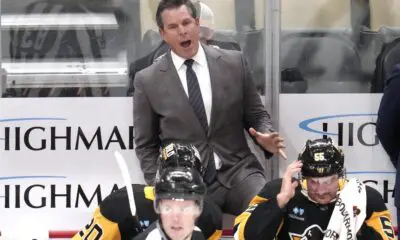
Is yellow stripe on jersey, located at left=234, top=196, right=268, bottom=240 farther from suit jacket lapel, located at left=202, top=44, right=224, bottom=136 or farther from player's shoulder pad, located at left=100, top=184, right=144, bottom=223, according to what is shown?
suit jacket lapel, located at left=202, top=44, right=224, bottom=136

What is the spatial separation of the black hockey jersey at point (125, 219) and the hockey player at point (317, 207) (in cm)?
12

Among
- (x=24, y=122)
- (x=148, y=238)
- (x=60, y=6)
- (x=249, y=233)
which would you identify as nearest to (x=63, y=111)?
(x=24, y=122)

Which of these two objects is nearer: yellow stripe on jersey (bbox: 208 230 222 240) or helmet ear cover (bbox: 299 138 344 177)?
helmet ear cover (bbox: 299 138 344 177)

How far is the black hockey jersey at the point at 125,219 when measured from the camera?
479 cm

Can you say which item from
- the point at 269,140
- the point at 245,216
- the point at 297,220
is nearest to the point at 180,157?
the point at 245,216

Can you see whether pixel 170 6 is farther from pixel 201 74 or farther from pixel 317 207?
pixel 317 207

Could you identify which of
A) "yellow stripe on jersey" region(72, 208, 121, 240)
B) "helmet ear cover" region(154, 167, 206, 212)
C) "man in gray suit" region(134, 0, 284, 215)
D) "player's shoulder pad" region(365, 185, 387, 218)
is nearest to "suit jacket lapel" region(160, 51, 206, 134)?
"man in gray suit" region(134, 0, 284, 215)

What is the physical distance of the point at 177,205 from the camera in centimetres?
376

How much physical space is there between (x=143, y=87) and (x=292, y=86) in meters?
0.86

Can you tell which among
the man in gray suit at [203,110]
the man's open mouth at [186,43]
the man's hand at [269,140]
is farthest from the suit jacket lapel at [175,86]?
the man's hand at [269,140]

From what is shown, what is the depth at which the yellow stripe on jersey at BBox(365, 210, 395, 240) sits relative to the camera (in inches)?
185

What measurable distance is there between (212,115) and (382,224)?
43.2 inches

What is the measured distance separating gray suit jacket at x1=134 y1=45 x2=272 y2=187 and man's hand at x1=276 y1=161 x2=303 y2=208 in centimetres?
70

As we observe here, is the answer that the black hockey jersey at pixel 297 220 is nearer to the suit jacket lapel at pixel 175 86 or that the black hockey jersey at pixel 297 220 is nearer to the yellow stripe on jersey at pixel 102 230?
the yellow stripe on jersey at pixel 102 230
